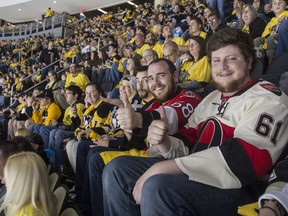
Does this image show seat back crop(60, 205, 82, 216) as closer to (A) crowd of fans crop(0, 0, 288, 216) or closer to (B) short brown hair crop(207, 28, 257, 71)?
(A) crowd of fans crop(0, 0, 288, 216)

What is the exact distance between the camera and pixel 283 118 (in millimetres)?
1085

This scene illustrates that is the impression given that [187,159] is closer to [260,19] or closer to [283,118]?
[283,118]

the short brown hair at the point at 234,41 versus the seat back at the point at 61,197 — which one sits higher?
the short brown hair at the point at 234,41

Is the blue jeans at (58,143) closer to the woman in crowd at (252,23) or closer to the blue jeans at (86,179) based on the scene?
the blue jeans at (86,179)

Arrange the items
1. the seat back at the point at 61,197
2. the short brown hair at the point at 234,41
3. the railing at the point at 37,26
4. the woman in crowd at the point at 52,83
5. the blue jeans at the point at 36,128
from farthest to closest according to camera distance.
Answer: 1. the railing at the point at 37,26
2. the woman in crowd at the point at 52,83
3. the blue jeans at the point at 36,128
4. the seat back at the point at 61,197
5. the short brown hair at the point at 234,41

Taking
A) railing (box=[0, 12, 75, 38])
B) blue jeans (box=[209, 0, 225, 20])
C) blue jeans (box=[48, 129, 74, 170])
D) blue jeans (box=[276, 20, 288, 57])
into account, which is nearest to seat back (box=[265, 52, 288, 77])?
blue jeans (box=[276, 20, 288, 57])

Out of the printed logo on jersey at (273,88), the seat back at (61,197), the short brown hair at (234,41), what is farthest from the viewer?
the seat back at (61,197)

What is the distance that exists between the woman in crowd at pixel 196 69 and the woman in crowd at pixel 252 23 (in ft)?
2.48

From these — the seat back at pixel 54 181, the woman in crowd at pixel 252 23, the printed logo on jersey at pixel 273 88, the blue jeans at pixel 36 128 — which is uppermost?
the woman in crowd at pixel 252 23

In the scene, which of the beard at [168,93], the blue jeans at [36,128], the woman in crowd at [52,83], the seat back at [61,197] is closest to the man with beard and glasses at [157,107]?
the beard at [168,93]

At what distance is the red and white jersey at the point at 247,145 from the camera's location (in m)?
1.01

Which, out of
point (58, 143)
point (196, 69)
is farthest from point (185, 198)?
point (58, 143)

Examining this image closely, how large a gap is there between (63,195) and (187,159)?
3.25 ft

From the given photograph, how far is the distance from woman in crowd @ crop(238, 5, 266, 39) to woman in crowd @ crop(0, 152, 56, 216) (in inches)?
108
